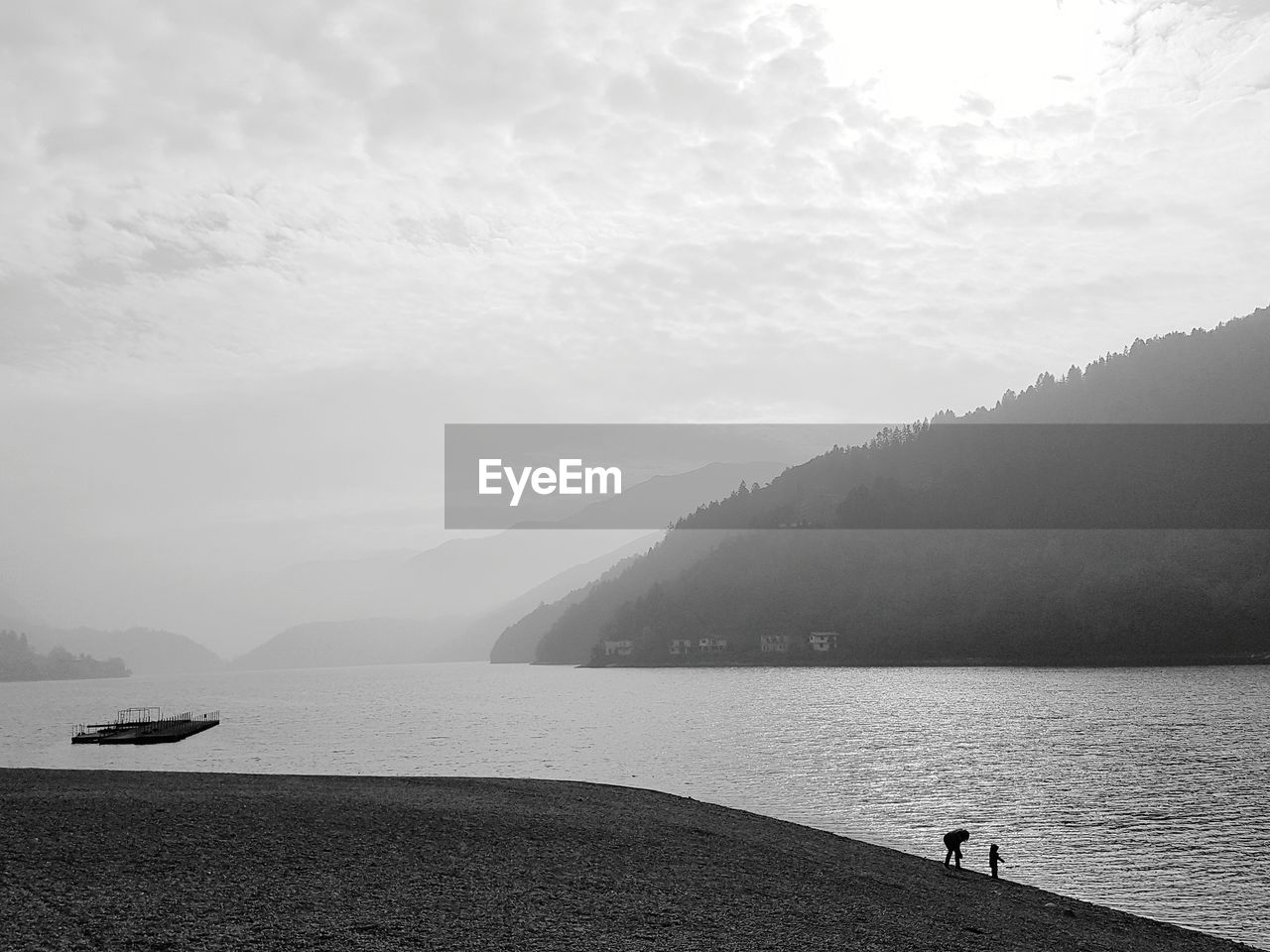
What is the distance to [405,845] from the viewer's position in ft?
98.1

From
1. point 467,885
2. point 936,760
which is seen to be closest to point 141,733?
point 936,760

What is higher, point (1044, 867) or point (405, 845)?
point (405, 845)

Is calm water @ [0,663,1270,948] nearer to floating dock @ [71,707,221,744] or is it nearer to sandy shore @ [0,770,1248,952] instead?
floating dock @ [71,707,221,744]

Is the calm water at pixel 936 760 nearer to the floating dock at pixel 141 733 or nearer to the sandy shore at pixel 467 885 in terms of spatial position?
the floating dock at pixel 141 733

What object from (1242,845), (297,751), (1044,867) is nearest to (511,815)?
(1044,867)

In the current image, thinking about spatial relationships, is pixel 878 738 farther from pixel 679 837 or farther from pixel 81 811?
pixel 81 811

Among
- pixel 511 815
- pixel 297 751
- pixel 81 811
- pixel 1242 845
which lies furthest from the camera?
pixel 297 751

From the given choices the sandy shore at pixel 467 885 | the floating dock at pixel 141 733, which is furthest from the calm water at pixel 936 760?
the sandy shore at pixel 467 885

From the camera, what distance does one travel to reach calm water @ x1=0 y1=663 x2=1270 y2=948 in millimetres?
39906

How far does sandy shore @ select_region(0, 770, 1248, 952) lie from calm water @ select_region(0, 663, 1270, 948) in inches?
330

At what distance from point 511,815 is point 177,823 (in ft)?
40.0

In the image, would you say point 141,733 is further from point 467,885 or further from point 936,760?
point 467,885

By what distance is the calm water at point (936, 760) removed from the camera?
131 ft

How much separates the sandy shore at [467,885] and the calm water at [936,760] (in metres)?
8.39
